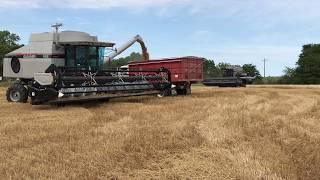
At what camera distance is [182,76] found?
2292 centimetres

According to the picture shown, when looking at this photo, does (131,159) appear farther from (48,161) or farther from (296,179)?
(296,179)

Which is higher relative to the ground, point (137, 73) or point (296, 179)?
point (137, 73)

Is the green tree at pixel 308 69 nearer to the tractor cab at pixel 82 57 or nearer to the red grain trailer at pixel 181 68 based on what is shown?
the red grain trailer at pixel 181 68

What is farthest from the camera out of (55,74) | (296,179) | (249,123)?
(55,74)

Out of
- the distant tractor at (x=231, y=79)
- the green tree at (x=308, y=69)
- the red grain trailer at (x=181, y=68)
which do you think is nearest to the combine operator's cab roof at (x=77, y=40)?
the red grain trailer at (x=181, y=68)

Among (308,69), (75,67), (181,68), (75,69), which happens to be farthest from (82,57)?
(308,69)

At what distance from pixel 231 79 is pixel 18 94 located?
2922cm

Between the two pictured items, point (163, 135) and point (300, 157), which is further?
point (163, 135)

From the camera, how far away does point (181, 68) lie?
22.9 m

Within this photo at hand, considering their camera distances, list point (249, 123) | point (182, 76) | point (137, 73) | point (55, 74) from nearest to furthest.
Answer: point (249, 123)
point (55, 74)
point (137, 73)
point (182, 76)

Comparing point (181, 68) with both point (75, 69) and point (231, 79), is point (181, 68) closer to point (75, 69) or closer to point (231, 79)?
point (75, 69)

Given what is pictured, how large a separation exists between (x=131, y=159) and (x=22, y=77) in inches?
487

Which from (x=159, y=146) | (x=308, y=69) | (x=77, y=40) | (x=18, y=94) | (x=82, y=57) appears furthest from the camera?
(x=308, y=69)

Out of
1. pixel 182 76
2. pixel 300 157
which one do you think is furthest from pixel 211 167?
pixel 182 76
